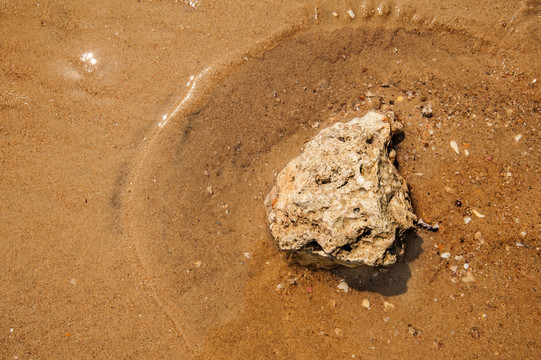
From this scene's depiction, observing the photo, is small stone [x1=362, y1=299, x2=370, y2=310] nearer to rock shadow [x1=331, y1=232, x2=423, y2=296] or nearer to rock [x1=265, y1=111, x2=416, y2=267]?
rock shadow [x1=331, y1=232, x2=423, y2=296]

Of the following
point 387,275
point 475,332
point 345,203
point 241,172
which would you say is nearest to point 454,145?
point 387,275

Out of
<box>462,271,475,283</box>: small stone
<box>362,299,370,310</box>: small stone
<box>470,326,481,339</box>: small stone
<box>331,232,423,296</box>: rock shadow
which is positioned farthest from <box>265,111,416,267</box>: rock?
<box>470,326,481,339</box>: small stone

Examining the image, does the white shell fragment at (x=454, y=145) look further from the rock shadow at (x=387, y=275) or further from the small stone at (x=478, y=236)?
the rock shadow at (x=387, y=275)

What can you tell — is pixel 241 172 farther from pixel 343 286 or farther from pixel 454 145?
pixel 454 145

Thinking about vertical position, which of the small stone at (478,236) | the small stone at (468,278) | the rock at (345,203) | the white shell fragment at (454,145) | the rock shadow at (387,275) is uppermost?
the rock at (345,203)

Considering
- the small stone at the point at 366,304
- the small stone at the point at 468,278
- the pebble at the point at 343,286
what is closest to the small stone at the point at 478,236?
the small stone at the point at 468,278

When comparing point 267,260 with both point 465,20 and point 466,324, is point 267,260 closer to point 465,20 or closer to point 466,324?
point 466,324
